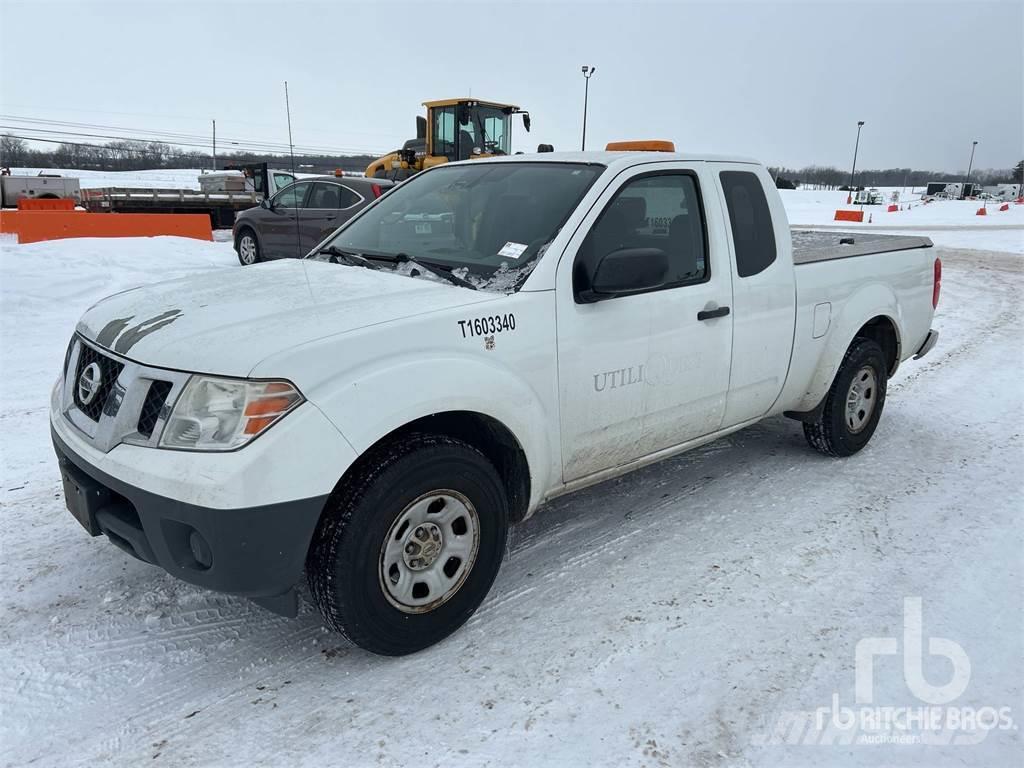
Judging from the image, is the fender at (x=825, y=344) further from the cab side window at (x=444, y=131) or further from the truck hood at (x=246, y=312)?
the cab side window at (x=444, y=131)

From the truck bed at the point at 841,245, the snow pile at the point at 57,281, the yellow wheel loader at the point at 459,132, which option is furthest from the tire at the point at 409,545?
the yellow wheel loader at the point at 459,132

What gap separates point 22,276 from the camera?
9.01m

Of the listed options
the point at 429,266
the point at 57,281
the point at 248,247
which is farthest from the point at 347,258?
the point at 248,247

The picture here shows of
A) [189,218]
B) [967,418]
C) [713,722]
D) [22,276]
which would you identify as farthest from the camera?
[189,218]

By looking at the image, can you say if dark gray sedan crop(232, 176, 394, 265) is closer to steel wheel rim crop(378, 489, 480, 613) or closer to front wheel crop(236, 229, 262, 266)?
front wheel crop(236, 229, 262, 266)

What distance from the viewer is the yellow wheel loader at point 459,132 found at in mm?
17922

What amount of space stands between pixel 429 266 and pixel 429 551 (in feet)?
4.23

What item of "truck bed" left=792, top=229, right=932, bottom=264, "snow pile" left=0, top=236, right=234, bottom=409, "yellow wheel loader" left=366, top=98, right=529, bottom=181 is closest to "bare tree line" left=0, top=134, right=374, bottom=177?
"yellow wheel loader" left=366, top=98, right=529, bottom=181

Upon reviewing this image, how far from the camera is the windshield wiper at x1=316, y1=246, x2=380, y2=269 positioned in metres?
3.63

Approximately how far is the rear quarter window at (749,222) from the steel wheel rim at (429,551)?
2.03m

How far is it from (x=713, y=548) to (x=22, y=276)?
352 inches

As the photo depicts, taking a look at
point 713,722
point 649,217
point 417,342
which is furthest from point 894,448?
point 417,342

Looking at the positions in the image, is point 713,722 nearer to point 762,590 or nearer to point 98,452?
point 762,590

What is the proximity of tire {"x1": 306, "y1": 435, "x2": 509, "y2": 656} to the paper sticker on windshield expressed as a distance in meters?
0.89
